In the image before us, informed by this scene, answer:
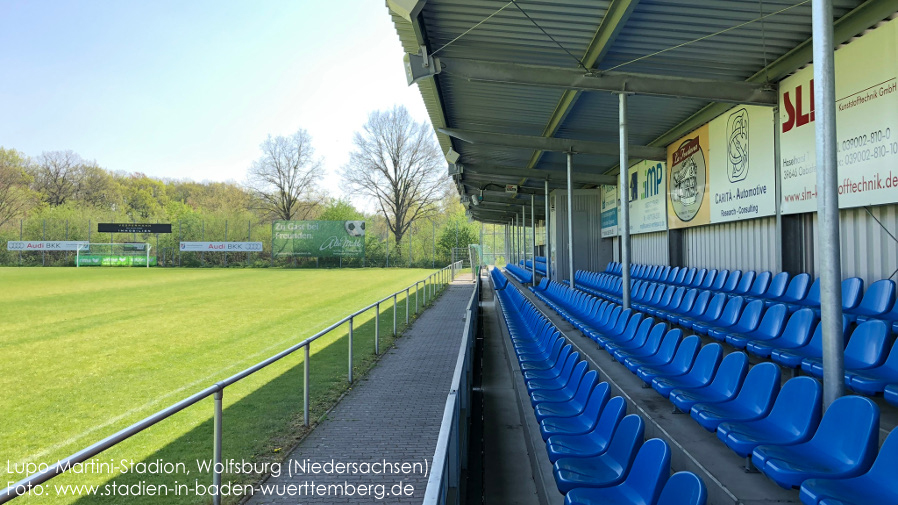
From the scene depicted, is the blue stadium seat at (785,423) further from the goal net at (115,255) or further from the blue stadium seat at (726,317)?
the goal net at (115,255)

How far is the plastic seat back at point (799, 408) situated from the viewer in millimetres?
2713

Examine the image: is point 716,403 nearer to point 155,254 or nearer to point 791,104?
point 791,104

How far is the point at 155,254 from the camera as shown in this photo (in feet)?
156

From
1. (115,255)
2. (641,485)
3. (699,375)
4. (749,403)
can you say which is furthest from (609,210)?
(115,255)

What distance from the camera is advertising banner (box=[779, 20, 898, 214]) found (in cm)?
510

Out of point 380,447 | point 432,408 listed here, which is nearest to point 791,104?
point 432,408

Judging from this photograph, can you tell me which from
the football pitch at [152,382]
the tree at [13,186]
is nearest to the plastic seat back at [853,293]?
the football pitch at [152,382]

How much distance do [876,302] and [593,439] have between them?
3235mm

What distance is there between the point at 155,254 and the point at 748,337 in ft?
169

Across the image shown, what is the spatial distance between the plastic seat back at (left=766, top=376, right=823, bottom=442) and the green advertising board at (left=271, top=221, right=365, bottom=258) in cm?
4138

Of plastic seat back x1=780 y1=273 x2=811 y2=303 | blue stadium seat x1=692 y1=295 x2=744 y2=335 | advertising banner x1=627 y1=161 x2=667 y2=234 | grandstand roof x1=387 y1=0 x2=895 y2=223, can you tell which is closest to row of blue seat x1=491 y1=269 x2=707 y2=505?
blue stadium seat x1=692 y1=295 x2=744 y2=335

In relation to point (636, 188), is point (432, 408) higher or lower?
lower

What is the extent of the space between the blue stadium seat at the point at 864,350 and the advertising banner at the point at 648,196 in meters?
8.47

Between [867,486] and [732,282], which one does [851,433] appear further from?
[732,282]
